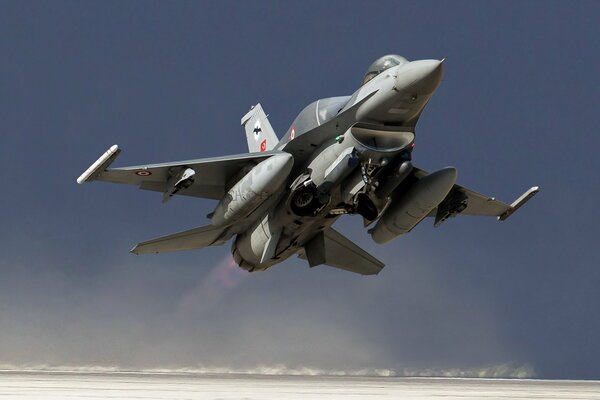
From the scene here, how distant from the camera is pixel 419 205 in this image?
22375mm

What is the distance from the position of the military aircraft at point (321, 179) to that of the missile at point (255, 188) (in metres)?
0.03

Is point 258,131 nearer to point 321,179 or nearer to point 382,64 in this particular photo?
Answer: point 321,179

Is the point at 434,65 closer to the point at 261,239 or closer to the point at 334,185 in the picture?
the point at 334,185

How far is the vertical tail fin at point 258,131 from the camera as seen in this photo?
29562mm

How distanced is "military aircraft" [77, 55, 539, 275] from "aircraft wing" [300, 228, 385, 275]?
1.35 m

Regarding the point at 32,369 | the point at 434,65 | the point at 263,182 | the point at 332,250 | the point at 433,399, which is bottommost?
the point at 32,369

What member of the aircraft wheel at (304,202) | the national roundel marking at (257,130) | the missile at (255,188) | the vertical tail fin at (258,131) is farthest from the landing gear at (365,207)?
the national roundel marking at (257,130)

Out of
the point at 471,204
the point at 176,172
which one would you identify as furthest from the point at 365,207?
the point at 471,204

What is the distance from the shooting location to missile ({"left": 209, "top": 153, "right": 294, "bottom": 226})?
2048cm

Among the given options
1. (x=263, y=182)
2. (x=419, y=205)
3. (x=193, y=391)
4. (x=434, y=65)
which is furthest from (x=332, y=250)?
(x=193, y=391)

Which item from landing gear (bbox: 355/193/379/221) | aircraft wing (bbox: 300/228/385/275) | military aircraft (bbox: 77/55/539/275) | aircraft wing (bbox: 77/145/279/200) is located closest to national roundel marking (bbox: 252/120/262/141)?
aircraft wing (bbox: 300/228/385/275)

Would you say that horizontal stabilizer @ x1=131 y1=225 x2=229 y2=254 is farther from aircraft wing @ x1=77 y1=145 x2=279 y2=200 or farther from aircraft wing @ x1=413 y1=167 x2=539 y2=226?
aircraft wing @ x1=413 y1=167 x2=539 y2=226

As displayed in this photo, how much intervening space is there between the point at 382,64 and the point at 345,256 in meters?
8.28

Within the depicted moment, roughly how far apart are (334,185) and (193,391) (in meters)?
7.08
